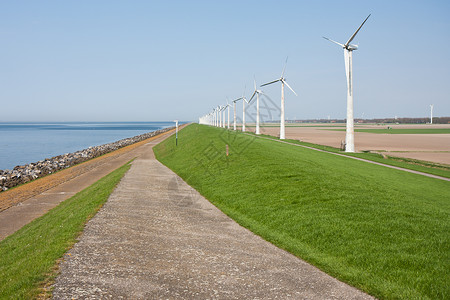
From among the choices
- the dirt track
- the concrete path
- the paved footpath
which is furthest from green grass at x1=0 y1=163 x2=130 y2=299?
the dirt track

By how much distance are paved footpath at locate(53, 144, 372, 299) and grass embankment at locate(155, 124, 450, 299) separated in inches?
33.5

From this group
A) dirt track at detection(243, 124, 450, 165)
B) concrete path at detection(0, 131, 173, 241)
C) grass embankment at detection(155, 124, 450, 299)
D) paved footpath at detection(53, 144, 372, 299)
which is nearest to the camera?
paved footpath at detection(53, 144, 372, 299)

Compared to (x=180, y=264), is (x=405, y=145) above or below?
below

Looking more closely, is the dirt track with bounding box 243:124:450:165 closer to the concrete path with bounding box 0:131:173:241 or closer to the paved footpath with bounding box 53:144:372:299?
the paved footpath with bounding box 53:144:372:299

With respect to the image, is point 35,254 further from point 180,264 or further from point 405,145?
point 405,145

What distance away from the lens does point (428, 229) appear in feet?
38.5

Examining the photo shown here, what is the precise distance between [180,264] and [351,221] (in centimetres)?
628

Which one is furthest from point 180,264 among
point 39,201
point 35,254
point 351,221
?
point 39,201

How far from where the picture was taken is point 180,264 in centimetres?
971

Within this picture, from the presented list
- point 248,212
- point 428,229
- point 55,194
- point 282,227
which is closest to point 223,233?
point 282,227

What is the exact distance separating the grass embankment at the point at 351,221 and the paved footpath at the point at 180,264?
85 centimetres

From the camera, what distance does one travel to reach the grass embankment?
9.09 meters

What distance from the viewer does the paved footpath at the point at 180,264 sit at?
8.11m

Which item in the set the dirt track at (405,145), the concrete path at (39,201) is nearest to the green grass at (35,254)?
the concrete path at (39,201)
